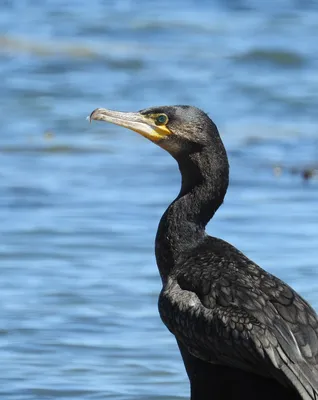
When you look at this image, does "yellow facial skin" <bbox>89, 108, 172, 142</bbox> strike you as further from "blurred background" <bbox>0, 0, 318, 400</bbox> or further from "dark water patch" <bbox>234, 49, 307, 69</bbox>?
"dark water patch" <bbox>234, 49, 307, 69</bbox>

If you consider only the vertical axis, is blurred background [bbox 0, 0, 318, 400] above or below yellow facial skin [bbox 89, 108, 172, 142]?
above

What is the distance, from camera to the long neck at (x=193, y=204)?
812 centimetres

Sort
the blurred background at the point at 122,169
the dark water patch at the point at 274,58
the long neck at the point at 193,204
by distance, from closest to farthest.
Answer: the long neck at the point at 193,204, the blurred background at the point at 122,169, the dark water patch at the point at 274,58

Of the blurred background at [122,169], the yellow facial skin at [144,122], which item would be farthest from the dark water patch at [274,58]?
the yellow facial skin at [144,122]

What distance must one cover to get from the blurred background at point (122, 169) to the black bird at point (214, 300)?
3.90 ft

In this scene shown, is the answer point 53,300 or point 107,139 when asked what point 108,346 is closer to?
point 53,300

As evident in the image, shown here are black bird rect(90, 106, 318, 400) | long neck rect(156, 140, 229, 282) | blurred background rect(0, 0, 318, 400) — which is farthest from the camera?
blurred background rect(0, 0, 318, 400)

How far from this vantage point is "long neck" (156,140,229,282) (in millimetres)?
8117

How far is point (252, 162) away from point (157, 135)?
6515mm

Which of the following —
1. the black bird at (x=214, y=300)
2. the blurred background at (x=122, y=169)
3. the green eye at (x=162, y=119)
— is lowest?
the black bird at (x=214, y=300)

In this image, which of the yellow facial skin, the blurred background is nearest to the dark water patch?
the blurred background

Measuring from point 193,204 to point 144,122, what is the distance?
507 millimetres

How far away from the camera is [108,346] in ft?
30.9

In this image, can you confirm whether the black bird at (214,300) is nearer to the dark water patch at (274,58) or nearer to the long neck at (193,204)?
the long neck at (193,204)
